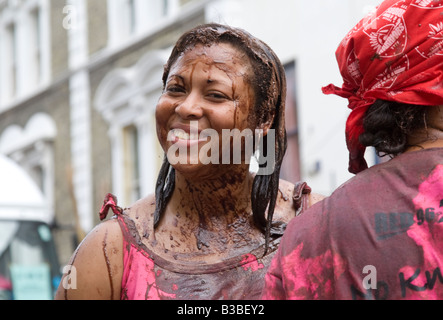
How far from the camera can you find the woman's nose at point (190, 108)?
2.58m

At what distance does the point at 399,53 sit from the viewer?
2.07 meters

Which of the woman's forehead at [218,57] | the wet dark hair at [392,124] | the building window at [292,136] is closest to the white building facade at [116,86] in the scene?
the building window at [292,136]

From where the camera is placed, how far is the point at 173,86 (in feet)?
8.77

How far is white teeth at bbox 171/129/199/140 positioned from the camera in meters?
2.60

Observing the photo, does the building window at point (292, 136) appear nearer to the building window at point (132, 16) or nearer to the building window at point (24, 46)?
the building window at point (132, 16)

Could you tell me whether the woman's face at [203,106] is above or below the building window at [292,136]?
below

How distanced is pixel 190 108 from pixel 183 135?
0.30 ft

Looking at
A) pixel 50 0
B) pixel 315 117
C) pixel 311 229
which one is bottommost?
pixel 311 229

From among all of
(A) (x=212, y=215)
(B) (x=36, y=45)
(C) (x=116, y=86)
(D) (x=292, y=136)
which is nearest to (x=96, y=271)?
(A) (x=212, y=215)

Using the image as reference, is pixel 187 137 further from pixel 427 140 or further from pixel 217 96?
pixel 427 140

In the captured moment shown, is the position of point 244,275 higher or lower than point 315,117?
lower

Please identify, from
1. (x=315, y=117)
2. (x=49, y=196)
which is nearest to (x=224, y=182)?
(x=315, y=117)
